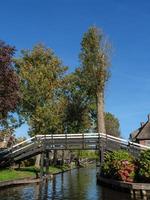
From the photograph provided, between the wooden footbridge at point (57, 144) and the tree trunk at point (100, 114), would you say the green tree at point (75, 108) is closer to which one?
the tree trunk at point (100, 114)

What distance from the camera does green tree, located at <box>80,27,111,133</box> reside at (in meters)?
56.4

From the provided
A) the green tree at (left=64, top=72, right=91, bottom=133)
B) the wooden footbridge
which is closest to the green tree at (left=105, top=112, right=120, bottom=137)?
the green tree at (left=64, top=72, right=91, bottom=133)

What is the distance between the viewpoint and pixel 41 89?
58.4 meters

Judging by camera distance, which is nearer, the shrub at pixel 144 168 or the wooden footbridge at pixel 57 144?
the shrub at pixel 144 168

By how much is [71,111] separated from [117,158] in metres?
32.8

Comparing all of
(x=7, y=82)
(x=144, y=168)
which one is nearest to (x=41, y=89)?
(x=7, y=82)

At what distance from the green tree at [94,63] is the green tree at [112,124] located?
6877 centimetres

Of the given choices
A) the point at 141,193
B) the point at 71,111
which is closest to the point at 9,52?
the point at 141,193

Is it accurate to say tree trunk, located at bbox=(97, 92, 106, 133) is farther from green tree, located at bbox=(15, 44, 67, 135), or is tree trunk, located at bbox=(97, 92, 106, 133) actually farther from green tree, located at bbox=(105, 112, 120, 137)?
green tree, located at bbox=(105, 112, 120, 137)

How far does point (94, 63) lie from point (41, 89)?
8.20 metres

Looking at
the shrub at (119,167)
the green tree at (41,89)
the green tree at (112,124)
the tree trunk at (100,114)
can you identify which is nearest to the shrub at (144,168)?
the shrub at (119,167)

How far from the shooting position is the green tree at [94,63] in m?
56.4

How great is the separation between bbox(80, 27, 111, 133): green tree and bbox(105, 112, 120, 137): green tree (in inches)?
2708

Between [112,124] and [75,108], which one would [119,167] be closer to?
[75,108]
